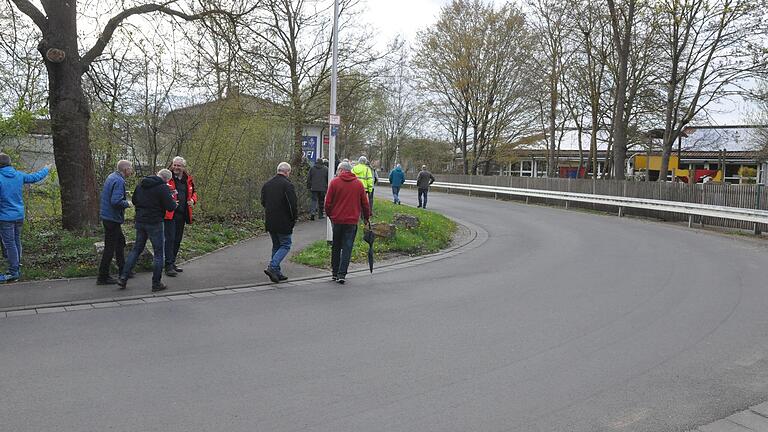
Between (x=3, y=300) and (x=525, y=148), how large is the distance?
133 ft

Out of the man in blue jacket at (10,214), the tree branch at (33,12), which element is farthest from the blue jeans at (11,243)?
the tree branch at (33,12)

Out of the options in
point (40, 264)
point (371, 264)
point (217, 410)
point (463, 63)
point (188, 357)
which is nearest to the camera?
point (217, 410)

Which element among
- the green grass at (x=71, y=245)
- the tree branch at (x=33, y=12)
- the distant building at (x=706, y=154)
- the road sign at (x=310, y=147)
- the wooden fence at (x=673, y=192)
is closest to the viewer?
the green grass at (x=71, y=245)

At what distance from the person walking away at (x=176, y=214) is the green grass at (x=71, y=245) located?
1.77 ft

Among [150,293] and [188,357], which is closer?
[188,357]

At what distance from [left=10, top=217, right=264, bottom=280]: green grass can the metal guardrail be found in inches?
559

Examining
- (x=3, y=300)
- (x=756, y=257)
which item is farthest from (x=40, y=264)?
(x=756, y=257)

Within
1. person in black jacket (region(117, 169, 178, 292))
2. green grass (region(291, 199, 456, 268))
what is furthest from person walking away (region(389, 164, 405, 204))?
person in black jacket (region(117, 169, 178, 292))

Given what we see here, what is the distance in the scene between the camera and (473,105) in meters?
41.1

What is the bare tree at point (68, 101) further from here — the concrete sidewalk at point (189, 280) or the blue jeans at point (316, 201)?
the blue jeans at point (316, 201)

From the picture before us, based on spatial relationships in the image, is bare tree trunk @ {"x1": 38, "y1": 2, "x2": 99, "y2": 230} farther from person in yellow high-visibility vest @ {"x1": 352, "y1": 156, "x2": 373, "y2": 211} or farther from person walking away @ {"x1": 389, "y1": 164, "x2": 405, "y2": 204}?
person walking away @ {"x1": 389, "y1": 164, "x2": 405, "y2": 204}

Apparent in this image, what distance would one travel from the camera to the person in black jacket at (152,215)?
323 inches

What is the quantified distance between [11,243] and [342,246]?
466 cm

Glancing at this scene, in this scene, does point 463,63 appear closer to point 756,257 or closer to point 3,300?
point 756,257
